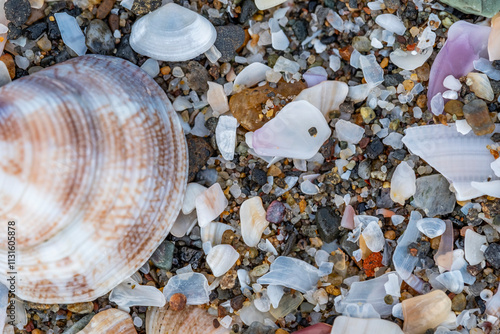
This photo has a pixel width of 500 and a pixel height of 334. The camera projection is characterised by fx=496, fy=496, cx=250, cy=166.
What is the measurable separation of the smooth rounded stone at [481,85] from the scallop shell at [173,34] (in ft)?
3.38

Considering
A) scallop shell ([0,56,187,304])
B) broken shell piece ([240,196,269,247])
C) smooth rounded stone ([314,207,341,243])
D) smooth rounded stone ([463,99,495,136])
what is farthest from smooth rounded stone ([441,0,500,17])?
scallop shell ([0,56,187,304])

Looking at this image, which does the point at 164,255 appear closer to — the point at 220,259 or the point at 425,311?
the point at 220,259

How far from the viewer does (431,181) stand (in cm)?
197

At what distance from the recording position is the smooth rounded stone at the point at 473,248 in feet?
6.37

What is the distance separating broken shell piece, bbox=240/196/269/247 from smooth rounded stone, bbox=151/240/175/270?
31cm

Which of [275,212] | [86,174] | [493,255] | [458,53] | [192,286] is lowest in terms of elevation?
[192,286]

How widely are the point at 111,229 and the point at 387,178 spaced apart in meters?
1.10

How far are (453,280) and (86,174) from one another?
1.46m

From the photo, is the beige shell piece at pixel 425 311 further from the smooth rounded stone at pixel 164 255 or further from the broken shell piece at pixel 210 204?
the smooth rounded stone at pixel 164 255

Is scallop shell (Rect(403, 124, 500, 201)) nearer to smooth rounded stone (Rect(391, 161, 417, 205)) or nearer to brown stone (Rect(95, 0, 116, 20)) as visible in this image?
smooth rounded stone (Rect(391, 161, 417, 205))

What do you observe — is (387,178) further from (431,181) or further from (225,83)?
(225,83)

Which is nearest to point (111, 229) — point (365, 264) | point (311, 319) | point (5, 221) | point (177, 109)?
point (5, 221)

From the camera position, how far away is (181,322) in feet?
6.56

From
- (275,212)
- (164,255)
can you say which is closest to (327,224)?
(275,212)
